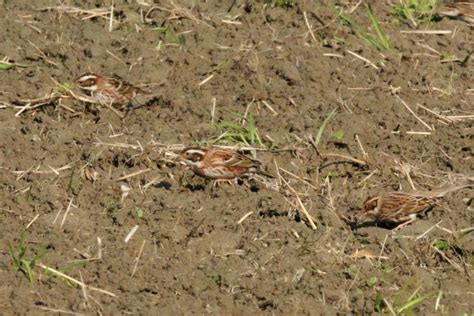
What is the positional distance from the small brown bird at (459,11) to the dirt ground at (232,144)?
9 cm

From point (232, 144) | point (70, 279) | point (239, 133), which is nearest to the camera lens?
point (70, 279)

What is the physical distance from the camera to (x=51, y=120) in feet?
36.7

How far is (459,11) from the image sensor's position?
536 inches

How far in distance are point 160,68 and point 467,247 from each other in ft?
12.7

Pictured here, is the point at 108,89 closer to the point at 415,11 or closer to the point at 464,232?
the point at 464,232

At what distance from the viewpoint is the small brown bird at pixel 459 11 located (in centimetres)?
1360

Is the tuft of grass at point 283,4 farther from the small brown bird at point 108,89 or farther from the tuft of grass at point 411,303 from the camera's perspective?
the tuft of grass at point 411,303

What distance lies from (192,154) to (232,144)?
0.72m

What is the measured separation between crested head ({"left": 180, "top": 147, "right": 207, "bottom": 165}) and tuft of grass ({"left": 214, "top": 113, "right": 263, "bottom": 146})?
57 centimetres

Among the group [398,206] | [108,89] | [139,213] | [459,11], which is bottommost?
[459,11]

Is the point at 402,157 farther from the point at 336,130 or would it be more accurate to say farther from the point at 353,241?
the point at 353,241

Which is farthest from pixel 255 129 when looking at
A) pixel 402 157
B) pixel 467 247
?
pixel 467 247

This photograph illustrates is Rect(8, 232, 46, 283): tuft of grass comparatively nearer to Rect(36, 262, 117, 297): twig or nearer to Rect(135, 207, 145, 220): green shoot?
Rect(36, 262, 117, 297): twig

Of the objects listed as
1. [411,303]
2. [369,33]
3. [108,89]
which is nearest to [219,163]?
[108,89]
